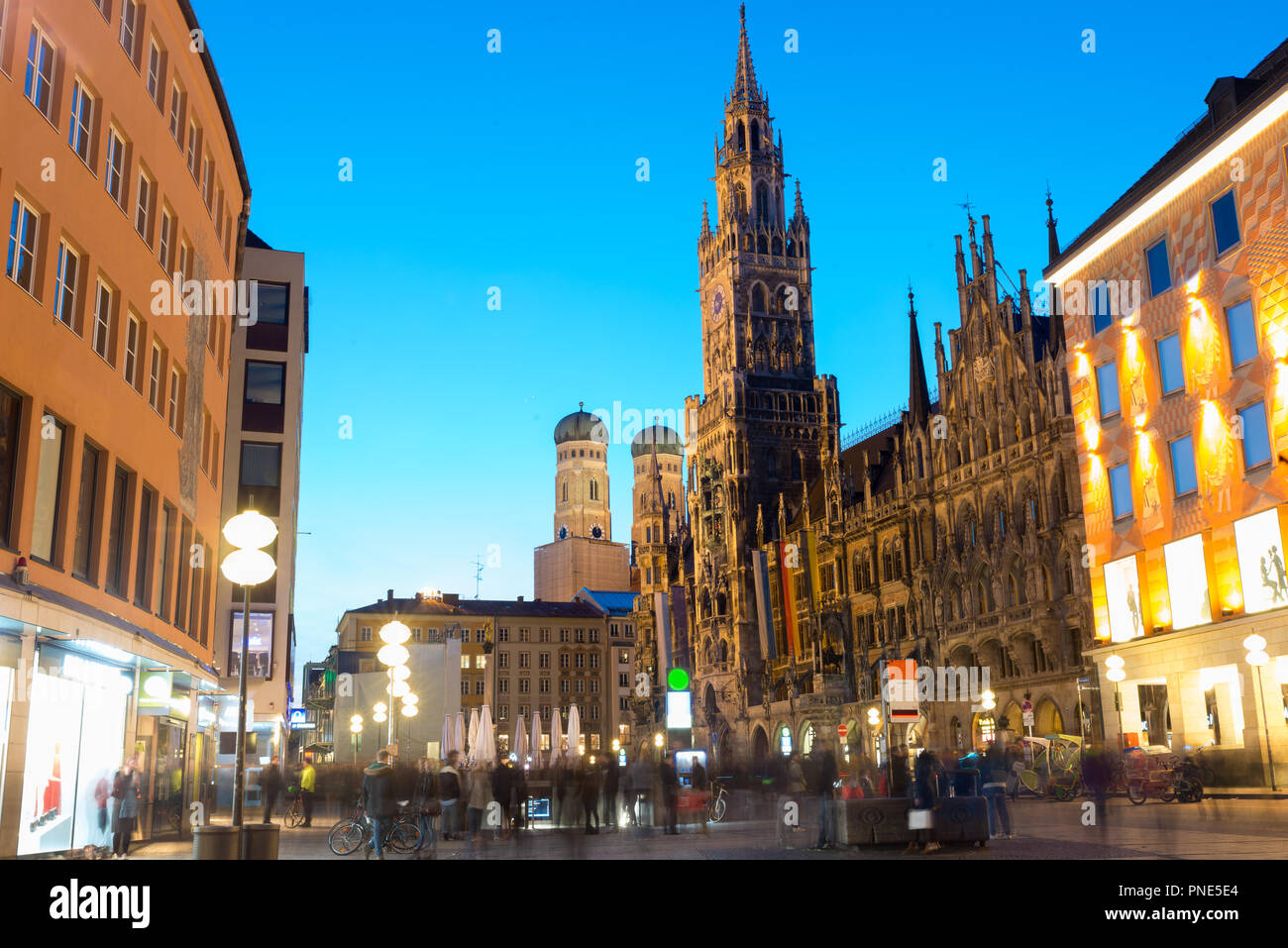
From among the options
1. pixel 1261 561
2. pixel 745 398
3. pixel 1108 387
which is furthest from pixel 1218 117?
pixel 745 398

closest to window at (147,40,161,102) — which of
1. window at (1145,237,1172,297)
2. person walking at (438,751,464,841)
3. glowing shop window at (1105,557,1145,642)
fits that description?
person walking at (438,751,464,841)

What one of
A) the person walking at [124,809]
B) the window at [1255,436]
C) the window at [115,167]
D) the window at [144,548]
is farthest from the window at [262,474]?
the window at [1255,436]

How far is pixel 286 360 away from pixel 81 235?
91.7 ft

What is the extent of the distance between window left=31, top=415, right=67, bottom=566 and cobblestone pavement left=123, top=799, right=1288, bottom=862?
5503 mm

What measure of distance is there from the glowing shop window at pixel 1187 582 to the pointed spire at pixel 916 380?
30456 mm

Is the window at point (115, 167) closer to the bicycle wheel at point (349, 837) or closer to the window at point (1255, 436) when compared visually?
the bicycle wheel at point (349, 837)

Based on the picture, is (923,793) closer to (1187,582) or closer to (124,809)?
(124,809)

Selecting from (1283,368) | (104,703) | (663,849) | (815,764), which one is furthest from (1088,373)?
(104,703)

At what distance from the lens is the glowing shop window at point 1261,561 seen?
31406mm

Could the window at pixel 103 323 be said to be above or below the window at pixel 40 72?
below

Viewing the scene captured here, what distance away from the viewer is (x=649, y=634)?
10925cm

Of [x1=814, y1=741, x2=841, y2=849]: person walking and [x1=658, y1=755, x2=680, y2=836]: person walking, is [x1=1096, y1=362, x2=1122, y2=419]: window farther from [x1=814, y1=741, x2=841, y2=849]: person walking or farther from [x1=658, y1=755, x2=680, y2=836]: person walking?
[x1=658, y1=755, x2=680, y2=836]: person walking

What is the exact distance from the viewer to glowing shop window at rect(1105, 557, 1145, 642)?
37688 mm

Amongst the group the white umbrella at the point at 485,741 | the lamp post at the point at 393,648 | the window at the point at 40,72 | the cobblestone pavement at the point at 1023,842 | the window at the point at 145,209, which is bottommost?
the cobblestone pavement at the point at 1023,842
